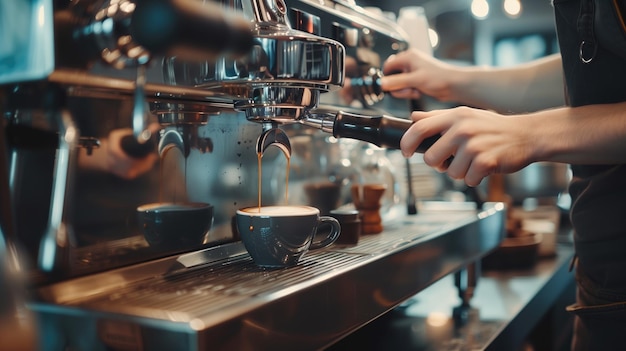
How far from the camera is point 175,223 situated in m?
0.71

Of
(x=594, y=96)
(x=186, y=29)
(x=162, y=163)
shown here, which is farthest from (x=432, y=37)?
(x=186, y=29)

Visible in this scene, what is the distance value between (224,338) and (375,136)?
0.34 m

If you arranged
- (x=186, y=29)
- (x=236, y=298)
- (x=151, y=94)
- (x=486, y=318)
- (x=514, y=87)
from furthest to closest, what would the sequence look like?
(x=514, y=87)
(x=486, y=318)
(x=151, y=94)
(x=236, y=298)
(x=186, y=29)

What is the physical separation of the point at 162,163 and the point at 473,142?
0.35 meters

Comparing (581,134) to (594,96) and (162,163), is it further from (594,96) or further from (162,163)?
(162,163)

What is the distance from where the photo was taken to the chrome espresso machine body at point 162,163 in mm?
463

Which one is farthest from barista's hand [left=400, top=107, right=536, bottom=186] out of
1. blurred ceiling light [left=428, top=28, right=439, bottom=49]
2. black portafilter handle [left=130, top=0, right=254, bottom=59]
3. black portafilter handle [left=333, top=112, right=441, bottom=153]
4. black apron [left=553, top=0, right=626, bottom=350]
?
blurred ceiling light [left=428, top=28, right=439, bottom=49]

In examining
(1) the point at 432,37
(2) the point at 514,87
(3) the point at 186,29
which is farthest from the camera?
(1) the point at 432,37

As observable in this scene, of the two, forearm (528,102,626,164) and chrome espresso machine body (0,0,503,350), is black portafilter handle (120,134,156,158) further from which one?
forearm (528,102,626,164)

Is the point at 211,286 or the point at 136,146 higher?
the point at 136,146

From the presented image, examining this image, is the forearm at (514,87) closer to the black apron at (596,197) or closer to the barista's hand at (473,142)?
the black apron at (596,197)

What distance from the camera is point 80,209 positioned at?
63 cm

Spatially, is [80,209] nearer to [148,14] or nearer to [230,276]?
[230,276]

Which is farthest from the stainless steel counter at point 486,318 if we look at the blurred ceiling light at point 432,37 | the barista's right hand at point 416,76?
the blurred ceiling light at point 432,37
